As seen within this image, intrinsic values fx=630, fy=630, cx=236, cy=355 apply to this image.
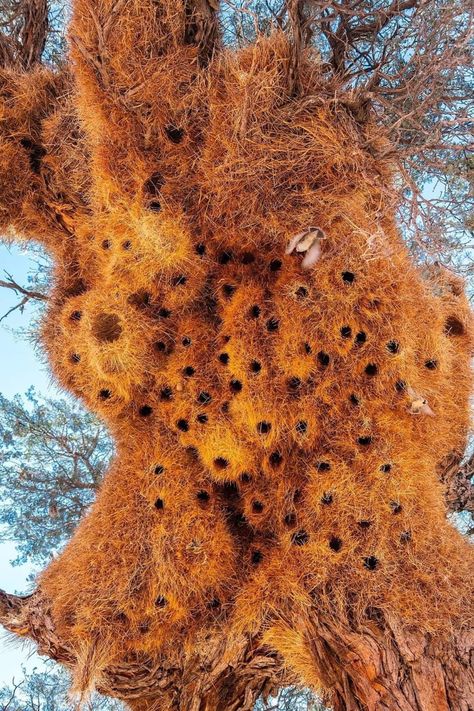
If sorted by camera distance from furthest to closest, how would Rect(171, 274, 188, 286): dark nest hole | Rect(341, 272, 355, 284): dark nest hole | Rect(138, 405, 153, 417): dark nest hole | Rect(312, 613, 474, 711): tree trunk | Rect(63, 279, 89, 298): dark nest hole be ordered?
Rect(63, 279, 89, 298): dark nest hole
Rect(138, 405, 153, 417): dark nest hole
Rect(171, 274, 188, 286): dark nest hole
Rect(341, 272, 355, 284): dark nest hole
Rect(312, 613, 474, 711): tree trunk

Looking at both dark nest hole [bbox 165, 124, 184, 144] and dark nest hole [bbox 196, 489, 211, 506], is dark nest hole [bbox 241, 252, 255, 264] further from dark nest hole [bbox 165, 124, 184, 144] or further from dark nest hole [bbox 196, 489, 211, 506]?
dark nest hole [bbox 196, 489, 211, 506]

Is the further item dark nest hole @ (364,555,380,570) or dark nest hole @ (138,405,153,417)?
dark nest hole @ (138,405,153,417)

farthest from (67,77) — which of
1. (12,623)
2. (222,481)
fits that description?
(12,623)

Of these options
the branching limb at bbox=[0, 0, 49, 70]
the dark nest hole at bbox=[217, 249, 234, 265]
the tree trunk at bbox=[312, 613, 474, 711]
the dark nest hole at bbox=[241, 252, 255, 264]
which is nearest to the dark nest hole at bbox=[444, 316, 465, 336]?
the dark nest hole at bbox=[241, 252, 255, 264]

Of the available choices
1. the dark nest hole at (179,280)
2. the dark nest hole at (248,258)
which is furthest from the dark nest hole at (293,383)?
the dark nest hole at (179,280)

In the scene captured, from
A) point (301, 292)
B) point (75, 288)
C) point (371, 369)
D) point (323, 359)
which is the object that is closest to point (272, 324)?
point (301, 292)

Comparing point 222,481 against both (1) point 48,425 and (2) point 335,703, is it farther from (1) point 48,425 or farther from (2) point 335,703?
(1) point 48,425
